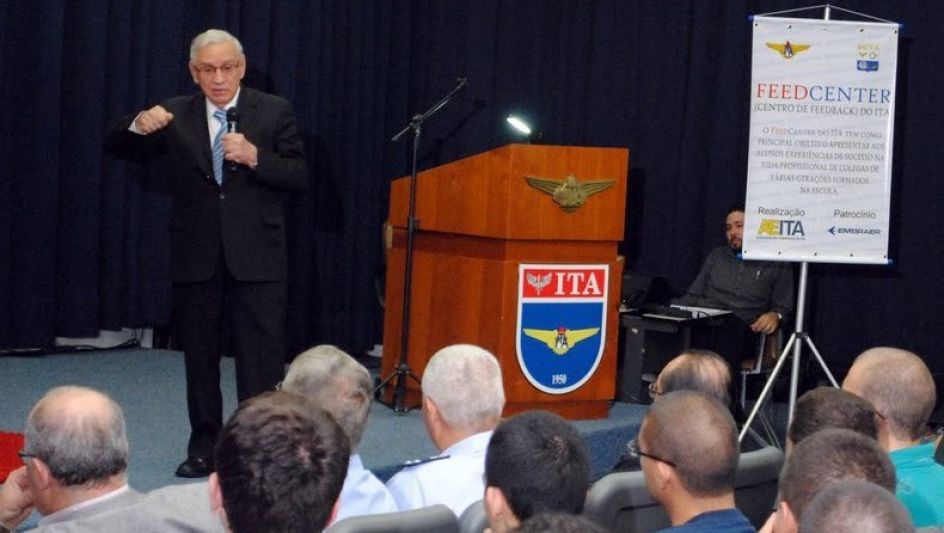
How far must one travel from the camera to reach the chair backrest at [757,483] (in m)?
3.14

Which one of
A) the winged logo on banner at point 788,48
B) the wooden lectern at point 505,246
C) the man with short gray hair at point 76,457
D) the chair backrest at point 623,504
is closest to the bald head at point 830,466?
the chair backrest at point 623,504

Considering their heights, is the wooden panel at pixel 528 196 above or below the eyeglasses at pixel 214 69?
below

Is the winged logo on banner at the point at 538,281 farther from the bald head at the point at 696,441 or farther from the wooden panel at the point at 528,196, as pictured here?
the bald head at the point at 696,441

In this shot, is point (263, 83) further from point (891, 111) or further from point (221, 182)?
point (891, 111)

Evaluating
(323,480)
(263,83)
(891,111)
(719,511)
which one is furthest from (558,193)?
(323,480)

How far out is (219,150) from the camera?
15.5 feet

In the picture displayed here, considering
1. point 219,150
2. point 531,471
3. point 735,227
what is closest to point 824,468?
point 531,471

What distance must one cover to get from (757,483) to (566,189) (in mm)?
2798

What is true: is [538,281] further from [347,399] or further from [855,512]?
[855,512]

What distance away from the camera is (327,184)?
26.0 ft

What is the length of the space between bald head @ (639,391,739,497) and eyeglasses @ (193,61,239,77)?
2.55 m

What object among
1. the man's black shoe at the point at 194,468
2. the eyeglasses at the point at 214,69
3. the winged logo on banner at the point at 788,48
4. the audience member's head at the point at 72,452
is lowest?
the man's black shoe at the point at 194,468

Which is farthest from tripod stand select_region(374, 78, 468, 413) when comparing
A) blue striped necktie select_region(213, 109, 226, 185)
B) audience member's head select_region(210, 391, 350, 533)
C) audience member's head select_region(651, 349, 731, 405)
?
audience member's head select_region(210, 391, 350, 533)

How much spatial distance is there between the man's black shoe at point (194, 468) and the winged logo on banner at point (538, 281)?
1759mm
